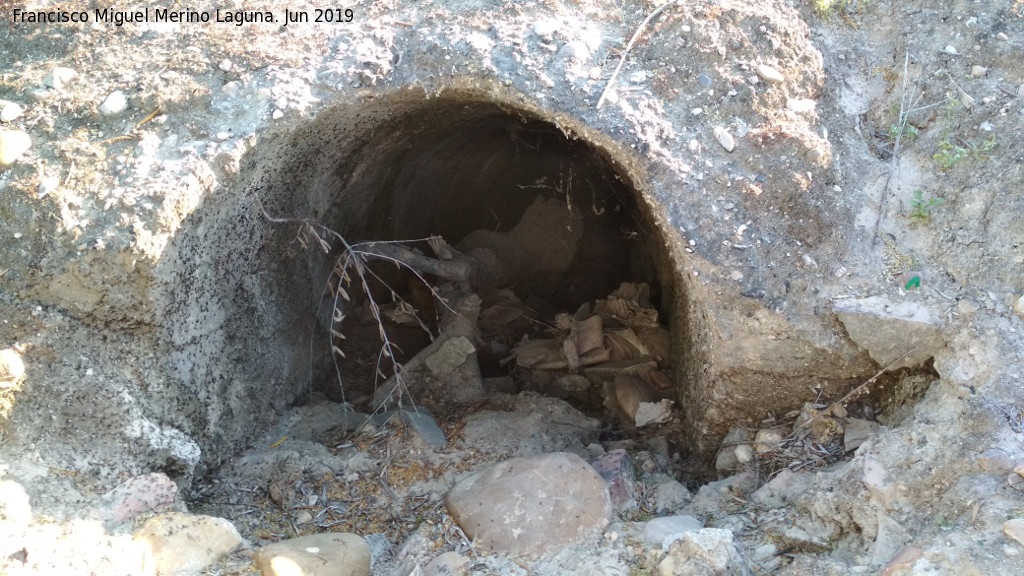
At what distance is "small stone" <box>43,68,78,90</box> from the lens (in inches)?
110

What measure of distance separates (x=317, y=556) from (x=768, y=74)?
2267 mm

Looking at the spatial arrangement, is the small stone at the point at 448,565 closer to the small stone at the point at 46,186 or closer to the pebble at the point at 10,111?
the small stone at the point at 46,186

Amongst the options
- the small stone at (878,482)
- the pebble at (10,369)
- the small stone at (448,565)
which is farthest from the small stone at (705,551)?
the pebble at (10,369)

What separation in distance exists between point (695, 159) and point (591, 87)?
463mm

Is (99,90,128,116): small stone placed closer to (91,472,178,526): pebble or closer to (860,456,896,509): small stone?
(91,472,178,526): pebble

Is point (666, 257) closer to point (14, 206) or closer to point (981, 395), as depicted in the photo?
point (981, 395)

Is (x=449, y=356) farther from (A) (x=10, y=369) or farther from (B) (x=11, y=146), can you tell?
(B) (x=11, y=146)

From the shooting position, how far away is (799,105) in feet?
9.25

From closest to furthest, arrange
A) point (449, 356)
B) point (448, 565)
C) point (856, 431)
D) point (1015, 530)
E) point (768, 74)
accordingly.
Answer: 1. point (1015, 530)
2. point (448, 565)
3. point (856, 431)
4. point (768, 74)
5. point (449, 356)

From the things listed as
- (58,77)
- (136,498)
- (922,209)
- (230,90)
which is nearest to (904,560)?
(922,209)

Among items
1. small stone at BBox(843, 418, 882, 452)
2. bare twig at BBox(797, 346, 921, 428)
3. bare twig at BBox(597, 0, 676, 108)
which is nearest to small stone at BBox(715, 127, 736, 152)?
bare twig at BBox(597, 0, 676, 108)

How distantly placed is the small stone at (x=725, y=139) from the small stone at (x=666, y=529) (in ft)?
4.27

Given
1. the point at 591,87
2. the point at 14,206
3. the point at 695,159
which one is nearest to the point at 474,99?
the point at 591,87

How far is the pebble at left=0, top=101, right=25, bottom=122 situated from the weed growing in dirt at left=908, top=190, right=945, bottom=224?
3.20 m
